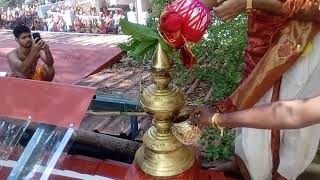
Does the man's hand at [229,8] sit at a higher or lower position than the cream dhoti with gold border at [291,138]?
higher

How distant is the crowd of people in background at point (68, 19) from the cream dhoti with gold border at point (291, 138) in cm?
1112

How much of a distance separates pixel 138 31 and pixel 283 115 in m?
0.52

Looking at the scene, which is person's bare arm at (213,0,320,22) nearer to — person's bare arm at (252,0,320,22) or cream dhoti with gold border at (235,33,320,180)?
person's bare arm at (252,0,320,22)

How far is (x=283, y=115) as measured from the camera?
120cm

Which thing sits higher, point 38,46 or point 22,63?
point 38,46

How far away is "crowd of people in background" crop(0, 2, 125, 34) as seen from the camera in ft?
44.4

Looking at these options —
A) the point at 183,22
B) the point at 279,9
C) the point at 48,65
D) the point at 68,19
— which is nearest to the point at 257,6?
the point at 279,9

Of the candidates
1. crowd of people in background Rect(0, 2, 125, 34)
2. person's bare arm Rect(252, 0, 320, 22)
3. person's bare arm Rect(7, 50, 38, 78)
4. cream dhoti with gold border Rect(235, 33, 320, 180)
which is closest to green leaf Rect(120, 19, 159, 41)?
person's bare arm Rect(252, 0, 320, 22)

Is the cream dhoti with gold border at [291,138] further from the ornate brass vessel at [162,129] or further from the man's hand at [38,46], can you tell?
the man's hand at [38,46]

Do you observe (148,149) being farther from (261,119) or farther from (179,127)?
(261,119)

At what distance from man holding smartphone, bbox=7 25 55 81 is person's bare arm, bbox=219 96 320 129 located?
3334 millimetres

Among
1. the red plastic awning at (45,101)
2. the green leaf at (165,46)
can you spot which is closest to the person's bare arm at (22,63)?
the red plastic awning at (45,101)

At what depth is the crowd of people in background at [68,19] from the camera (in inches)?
533

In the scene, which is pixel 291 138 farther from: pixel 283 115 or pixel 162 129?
pixel 162 129
